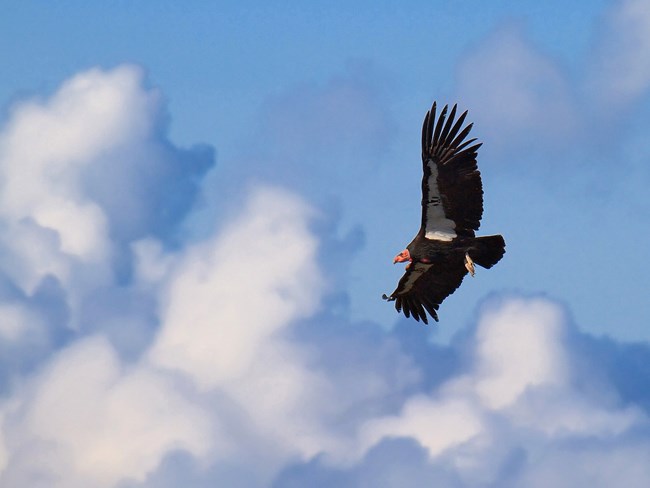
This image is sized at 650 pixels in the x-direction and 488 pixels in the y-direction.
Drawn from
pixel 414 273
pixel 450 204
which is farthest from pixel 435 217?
pixel 414 273

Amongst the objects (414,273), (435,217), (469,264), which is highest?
(414,273)

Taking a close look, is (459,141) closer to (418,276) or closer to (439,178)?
(439,178)

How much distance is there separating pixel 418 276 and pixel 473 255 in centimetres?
448

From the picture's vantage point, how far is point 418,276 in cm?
5309

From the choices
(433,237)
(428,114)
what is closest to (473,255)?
(433,237)

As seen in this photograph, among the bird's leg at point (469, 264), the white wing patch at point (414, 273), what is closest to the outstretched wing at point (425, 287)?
the white wing patch at point (414, 273)

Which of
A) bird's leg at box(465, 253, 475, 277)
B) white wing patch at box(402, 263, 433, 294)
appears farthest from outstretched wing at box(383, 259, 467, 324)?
bird's leg at box(465, 253, 475, 277)

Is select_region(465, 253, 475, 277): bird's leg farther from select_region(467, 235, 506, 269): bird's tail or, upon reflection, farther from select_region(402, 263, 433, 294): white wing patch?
select_region(402, 263, 433, 294): white wing patch

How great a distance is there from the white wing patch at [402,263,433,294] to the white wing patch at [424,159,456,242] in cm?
296

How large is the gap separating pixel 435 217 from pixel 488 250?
6.44 feet

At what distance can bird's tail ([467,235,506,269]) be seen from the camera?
4844cm

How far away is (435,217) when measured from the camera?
160ft

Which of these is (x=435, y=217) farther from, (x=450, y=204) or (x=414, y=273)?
(x=414, y=273)

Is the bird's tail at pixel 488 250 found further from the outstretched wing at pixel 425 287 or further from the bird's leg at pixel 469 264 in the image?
the outstretched wing at pixel 425 287
